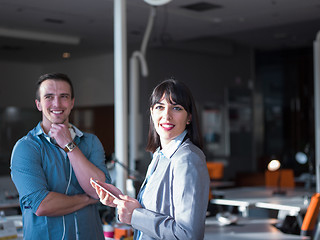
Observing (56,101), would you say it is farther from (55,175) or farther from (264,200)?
(264,200)

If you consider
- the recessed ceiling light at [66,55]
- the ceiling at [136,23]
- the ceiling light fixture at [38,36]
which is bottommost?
the recessed ceiling light at [66,55]

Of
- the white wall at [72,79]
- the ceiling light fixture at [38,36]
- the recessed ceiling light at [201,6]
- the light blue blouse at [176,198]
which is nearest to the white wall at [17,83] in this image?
the white wall at [72,79]

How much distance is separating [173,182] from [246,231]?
2639 millimetres

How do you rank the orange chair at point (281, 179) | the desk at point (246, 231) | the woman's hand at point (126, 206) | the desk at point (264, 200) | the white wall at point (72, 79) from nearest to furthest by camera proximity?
1. the woman's hand at point (126, 206)
2. the desk at point (246, 231)
3. the desk at point (264, 200)
4. the orange chair at point (281, 179)
5. the white wall at point (72, 79)

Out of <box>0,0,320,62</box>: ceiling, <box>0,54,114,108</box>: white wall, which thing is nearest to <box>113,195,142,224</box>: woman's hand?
<box>0,0,320,62</box>: ceiling

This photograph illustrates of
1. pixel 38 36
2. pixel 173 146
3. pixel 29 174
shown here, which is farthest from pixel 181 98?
pixel 38 36

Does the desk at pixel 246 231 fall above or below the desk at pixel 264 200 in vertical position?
above

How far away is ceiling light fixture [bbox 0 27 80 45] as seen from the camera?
9188 millimetres

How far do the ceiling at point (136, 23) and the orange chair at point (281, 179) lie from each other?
270 cm

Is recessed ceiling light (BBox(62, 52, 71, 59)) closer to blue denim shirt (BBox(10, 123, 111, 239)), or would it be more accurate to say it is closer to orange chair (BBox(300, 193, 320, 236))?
orange chair (BBox(300, 193, 320, 236))

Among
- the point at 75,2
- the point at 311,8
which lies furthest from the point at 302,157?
the point at 75,2

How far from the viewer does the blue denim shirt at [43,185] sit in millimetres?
2473

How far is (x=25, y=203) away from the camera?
249 centimetres

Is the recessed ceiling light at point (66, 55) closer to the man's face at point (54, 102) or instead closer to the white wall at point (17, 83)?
the white wall at point (17, 83)
